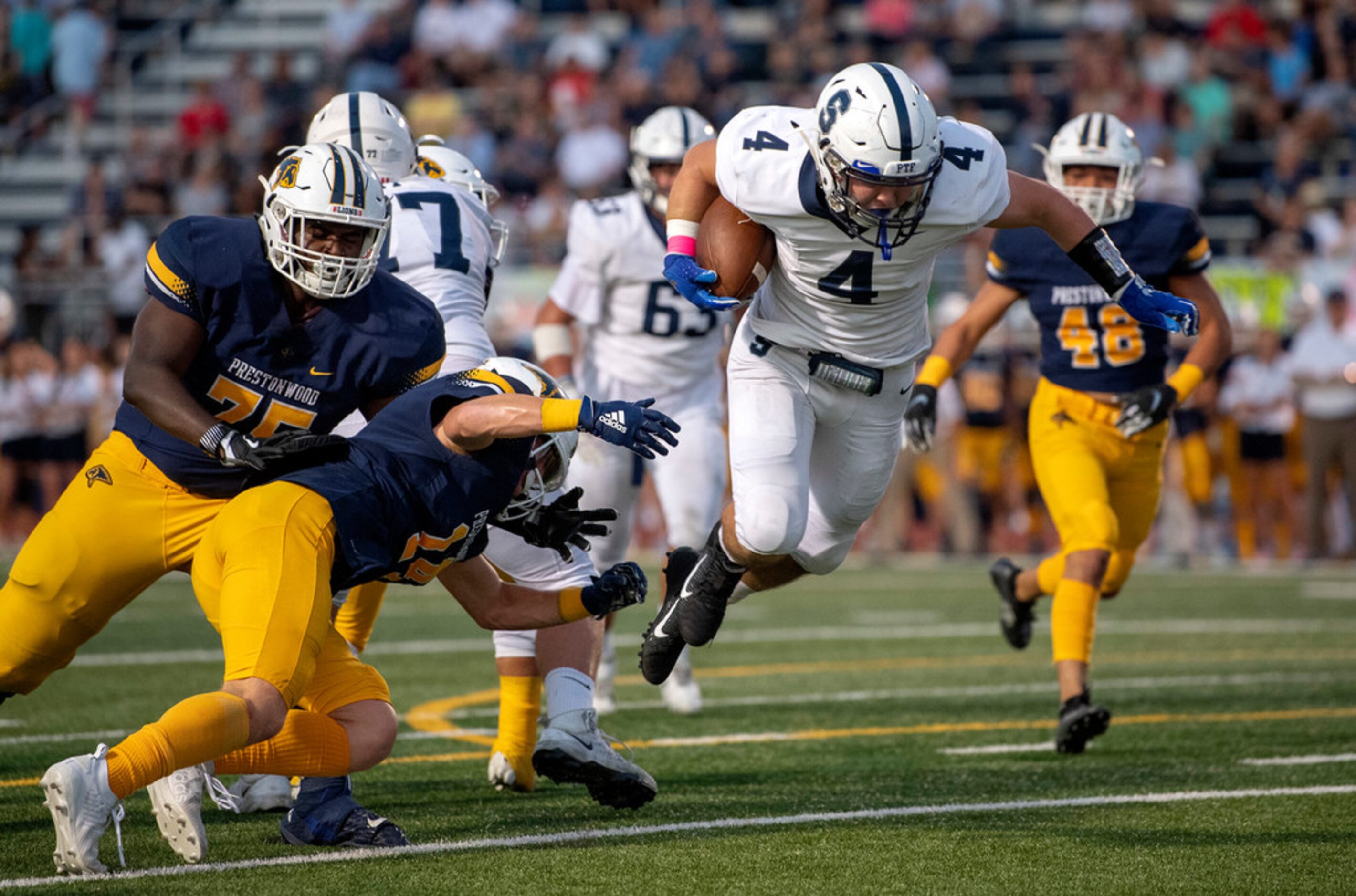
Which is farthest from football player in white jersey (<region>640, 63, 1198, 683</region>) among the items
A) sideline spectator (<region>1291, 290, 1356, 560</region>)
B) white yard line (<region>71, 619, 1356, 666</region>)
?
sideline spectator (<region>1291, 290, 1356, 560</region>)

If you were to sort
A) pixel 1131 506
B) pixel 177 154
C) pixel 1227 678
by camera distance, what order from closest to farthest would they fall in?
pixel 1131 506 → pixel 1227 678 → pixel 177 154

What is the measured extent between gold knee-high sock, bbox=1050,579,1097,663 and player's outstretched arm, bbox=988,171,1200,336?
1303mm

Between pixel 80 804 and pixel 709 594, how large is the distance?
2.00 m

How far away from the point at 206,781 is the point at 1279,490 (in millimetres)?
11160

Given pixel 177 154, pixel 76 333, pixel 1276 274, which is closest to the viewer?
pixel 1276 274

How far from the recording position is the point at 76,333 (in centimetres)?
1586

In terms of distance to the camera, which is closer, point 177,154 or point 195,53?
point 177,154

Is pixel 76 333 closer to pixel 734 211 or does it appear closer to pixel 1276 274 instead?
pixel 1276 274

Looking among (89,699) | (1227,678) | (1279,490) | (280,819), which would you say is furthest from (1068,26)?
(280,819)

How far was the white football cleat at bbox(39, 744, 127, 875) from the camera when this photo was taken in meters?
3.34

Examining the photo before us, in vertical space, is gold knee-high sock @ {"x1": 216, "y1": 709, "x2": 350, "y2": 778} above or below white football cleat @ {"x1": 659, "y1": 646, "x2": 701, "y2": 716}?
above

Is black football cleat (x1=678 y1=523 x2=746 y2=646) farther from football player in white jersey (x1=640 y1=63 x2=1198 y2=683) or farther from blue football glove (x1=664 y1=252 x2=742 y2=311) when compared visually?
blue football glove (x1=664 y1=252 x2=742 y2=311)

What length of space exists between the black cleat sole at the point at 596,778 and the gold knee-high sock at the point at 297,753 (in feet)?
1.88

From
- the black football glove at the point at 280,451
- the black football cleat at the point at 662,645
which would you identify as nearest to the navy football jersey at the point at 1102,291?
the black football cleat at the point at 662,645
